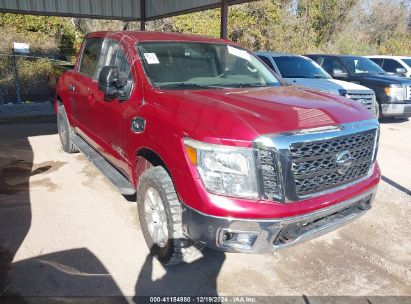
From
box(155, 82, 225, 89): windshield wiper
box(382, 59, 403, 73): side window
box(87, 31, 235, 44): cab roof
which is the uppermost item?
box(87, 31, 235, 44): cab roof

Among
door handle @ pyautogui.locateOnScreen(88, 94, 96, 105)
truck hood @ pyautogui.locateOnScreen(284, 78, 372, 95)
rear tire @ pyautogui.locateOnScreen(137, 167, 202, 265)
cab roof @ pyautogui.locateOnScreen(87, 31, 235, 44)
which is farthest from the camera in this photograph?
truck hood @ pyautogui.locateOnScreen(284, 78, 372, 95)

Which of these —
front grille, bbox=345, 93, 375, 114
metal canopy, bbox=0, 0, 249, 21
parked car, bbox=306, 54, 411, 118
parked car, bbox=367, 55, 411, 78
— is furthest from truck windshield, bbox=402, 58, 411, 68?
metal canopy, bbox=0, 0, 249, 21

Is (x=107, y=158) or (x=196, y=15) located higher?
(x=196, y=15)

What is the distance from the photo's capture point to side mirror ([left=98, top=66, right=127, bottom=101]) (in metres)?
3.42

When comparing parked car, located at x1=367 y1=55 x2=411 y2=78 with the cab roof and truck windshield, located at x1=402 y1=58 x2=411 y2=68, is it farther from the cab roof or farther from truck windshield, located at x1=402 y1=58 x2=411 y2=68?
the cab roof

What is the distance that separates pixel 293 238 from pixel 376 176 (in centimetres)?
115

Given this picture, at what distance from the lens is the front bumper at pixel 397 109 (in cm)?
930

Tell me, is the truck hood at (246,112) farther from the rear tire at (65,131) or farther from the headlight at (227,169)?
the rear tire at (65,131)

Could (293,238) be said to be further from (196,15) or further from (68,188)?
(196,15)

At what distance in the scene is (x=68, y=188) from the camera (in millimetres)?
4852

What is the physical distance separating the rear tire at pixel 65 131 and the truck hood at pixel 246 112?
3195 millimetres

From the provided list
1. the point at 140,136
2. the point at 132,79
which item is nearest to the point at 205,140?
the point at 140,136

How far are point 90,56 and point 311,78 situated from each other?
5.10 metres

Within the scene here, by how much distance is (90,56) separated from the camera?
494cm
